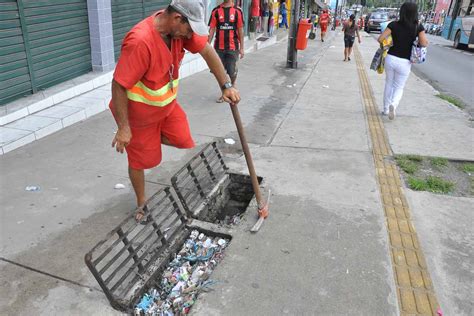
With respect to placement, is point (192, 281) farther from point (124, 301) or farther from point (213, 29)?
point (213, 29)

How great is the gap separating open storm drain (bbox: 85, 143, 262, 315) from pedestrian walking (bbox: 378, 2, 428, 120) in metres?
3.76

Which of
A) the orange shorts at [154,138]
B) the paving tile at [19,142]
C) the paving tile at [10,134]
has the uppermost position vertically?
the orange shorts at [154,138]

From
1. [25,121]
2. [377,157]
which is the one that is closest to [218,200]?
[377,157]

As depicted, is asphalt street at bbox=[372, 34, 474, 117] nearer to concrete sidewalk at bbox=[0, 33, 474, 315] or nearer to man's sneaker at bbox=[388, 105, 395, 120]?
man's sneaker at bbox=[388, 105, 395, 120]

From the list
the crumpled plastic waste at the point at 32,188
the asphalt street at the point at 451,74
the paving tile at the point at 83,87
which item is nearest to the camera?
the crumpled plastic waste at the point at 32,188

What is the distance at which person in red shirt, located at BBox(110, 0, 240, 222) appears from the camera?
7.86ft

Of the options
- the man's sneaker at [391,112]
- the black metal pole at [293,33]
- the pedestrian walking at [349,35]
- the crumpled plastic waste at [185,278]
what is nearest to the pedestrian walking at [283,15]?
the pedestrian walking at [349,35]

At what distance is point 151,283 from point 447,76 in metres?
12.0

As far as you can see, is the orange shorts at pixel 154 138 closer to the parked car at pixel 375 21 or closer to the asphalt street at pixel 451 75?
the asphalt street at pixel 451 75

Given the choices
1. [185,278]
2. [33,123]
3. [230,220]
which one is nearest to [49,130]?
[33,123]

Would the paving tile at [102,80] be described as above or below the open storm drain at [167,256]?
above

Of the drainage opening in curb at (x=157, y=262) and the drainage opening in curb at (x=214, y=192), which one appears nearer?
the drainage opening in curb at (x=157, y=262)

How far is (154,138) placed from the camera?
2975mm

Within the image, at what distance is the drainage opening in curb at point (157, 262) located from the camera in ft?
7.61
